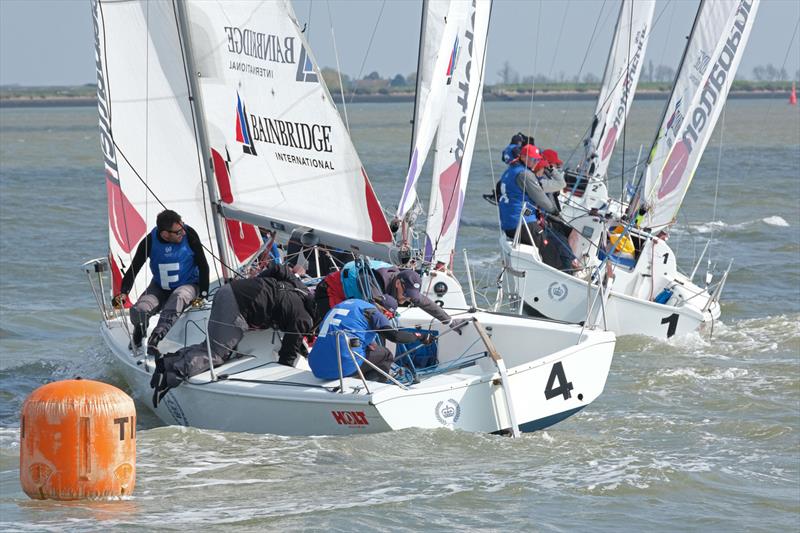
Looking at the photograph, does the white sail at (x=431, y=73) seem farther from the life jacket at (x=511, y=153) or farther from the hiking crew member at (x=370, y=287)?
the hiking crew member at (x=370, y=287)

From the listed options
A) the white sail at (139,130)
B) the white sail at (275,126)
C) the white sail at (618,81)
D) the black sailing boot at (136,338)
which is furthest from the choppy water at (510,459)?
the white sail at (618,81)

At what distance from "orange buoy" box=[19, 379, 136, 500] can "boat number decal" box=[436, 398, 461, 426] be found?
1836mm

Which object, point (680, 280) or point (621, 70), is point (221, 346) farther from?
point (621, 70)

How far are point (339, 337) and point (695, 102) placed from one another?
275 inches

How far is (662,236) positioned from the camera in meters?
13.3

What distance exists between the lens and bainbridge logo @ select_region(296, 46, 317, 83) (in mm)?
8945

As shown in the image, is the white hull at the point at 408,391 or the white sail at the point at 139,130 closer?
the white hull at the point at 408,391

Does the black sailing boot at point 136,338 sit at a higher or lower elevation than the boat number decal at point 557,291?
higher

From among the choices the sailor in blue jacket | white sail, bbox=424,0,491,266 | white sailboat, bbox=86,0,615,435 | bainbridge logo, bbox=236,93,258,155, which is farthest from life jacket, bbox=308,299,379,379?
white sail, bbox=424,0,491,266

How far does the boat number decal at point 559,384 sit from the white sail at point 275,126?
60.1 inches

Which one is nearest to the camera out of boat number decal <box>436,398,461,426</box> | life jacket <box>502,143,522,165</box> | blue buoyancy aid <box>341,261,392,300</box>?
boat number decal <box>436,398,461,426</box>

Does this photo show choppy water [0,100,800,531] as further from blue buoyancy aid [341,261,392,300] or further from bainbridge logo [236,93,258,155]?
bainbridge logo [236,93,258,155]

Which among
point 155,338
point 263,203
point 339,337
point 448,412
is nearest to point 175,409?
point 155,338

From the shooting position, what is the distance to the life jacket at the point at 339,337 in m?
7.92
